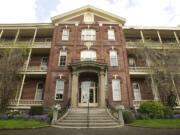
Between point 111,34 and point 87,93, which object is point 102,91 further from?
point 111,34

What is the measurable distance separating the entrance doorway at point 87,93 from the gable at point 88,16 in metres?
9.80

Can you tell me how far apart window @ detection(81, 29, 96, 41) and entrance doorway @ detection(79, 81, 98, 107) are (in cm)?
668

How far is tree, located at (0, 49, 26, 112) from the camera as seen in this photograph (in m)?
11.4

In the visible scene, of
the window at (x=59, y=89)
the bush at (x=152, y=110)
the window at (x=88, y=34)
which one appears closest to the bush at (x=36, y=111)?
the window at (x=59, y=89)

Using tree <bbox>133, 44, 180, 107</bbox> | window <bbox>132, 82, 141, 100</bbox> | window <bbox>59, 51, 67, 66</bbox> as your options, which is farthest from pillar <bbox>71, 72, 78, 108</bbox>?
tree <bbox>133, 44, 180, 107</bbox>

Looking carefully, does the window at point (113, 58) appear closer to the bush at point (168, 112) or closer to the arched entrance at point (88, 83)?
the arched entrance at point (88, 83)

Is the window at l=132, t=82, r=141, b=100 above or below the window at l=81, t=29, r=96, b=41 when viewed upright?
below

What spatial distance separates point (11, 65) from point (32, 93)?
4461 mm

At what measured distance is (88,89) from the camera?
13016 mm

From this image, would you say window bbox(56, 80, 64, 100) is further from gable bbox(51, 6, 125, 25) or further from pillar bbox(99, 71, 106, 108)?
gable bbox(51, 6, 125, 25)

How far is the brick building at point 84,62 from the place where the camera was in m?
12.4

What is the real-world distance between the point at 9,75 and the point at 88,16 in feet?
45.0

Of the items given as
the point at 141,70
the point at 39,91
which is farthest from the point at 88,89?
the point at 141,70

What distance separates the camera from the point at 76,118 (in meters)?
8.65
